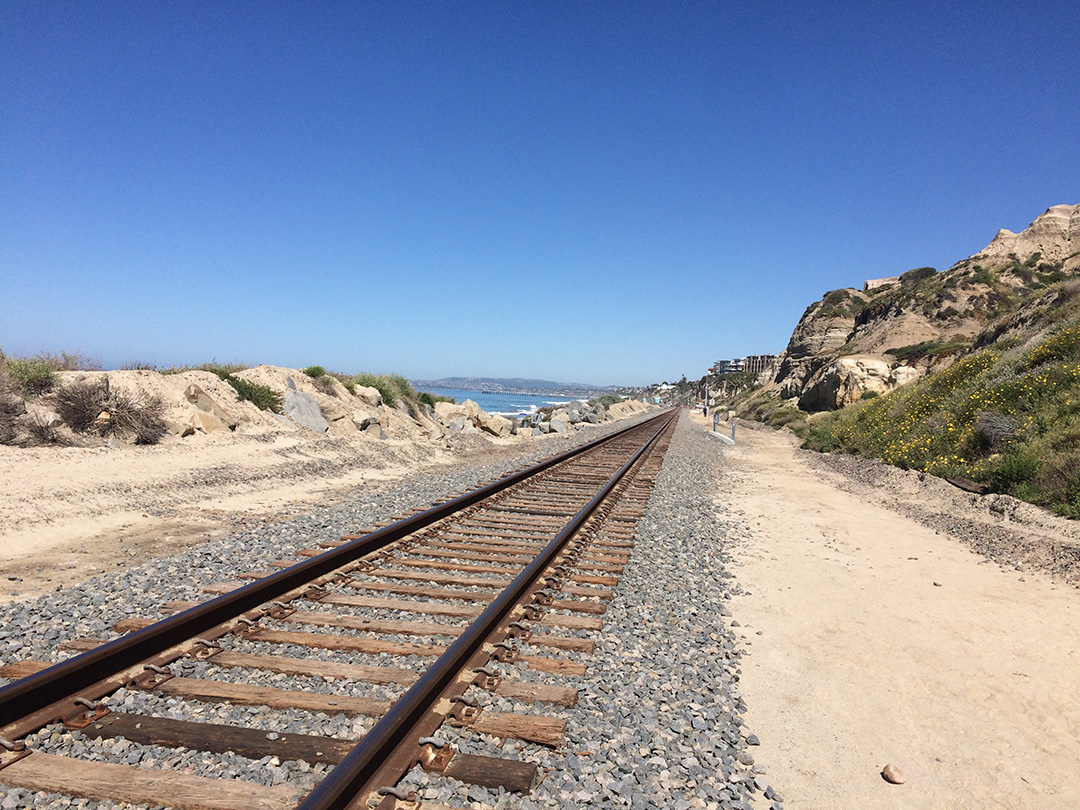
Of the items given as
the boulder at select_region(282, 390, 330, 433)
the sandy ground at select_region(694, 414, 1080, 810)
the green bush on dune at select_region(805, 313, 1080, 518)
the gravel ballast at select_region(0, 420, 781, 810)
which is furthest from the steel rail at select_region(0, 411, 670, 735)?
the boulder at select_region(282, 390, 330, 433)

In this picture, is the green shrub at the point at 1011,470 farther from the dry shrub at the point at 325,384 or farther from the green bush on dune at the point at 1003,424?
the dry shrub at the point at 325,384

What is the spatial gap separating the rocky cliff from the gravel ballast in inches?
1058

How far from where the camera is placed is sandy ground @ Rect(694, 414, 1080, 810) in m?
3.15

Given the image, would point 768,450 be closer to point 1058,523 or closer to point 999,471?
point 999,471

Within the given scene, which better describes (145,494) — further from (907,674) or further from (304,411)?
(907,674)

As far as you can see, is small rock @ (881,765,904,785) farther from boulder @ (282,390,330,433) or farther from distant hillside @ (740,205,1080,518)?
boulder @ (282,390,330,433)

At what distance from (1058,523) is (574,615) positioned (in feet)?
27.6

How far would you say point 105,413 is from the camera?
39.4 feet

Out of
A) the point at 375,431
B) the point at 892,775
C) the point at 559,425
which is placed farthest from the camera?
the point at 559,425

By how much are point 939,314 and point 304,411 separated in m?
39.9

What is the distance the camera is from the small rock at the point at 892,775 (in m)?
3.10

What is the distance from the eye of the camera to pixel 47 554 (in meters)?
6.32

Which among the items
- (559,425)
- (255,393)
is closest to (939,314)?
(559,425)

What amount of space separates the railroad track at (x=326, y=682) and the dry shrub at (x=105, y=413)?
8711 millimetres
